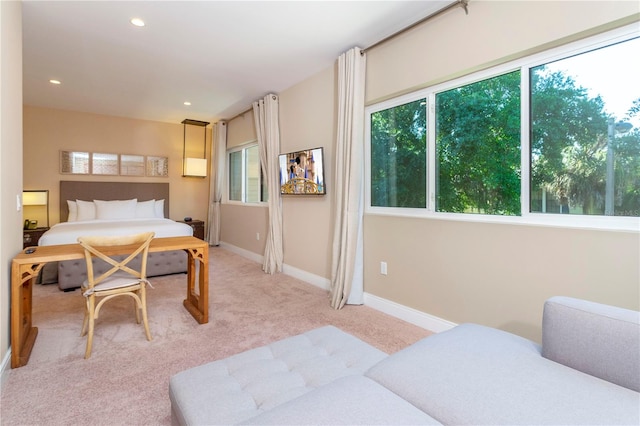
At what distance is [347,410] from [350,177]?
7.96 feet

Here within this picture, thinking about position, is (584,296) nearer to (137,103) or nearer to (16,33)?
(16,33)

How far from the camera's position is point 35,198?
511 cm

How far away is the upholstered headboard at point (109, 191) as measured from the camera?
214 inches

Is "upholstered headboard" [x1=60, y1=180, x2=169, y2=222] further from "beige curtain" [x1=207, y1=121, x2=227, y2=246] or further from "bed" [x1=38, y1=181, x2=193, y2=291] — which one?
"beige curtain" [x1=207, y1=121, x2=227, y2=246]

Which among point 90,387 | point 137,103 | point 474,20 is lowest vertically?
point 90,387

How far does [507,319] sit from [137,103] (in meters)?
5.89

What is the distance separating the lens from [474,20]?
7.48 ft

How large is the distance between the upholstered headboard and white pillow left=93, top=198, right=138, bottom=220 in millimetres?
497

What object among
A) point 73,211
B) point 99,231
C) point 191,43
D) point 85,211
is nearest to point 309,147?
point 191,43

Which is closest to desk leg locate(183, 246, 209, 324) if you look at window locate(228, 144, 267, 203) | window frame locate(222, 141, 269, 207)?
window frame locate(222, 141, 269, 207)

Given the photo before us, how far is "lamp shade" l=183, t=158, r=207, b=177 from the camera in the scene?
6.30 m

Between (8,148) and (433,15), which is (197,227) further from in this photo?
(433,15)

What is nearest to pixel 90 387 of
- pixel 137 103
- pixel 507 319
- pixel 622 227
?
pixel 507 319

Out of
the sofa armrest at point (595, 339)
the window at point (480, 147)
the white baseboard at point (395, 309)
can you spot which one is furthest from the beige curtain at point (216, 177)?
the sofa armrest at point (595, 339)
